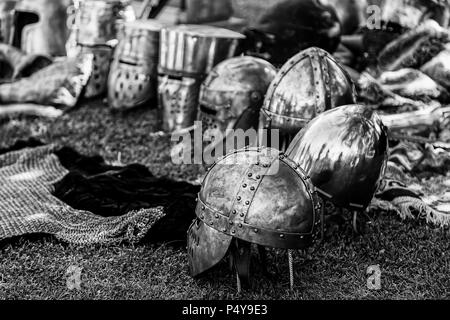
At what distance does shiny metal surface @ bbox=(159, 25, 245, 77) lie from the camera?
6.18 m

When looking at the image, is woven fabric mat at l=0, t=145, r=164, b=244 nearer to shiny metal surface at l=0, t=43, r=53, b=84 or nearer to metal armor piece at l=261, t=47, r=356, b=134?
metal armor piece at l=261, t=47, r=356, b=134

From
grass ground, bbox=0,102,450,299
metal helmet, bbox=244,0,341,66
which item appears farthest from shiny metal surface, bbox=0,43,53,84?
grass ground, bbox=0,102,450,299

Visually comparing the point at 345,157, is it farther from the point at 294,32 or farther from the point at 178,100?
the point at 294,32

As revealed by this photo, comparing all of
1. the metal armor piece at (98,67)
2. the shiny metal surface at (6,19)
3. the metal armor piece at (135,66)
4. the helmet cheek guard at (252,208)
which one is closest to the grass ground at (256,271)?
the helmet cheek guard at (252,208)

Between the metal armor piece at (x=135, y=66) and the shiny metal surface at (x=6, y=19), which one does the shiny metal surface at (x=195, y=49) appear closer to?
the metal armor piece at (x=135, y=66)

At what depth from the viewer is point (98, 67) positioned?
282 inches

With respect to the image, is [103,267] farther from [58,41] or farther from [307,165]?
[58,41]

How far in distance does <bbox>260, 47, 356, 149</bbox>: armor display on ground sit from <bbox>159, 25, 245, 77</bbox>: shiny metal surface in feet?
4.44

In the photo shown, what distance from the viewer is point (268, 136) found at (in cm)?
502

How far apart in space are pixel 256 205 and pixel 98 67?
4223 millimetres

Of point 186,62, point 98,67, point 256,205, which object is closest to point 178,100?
point 186,62

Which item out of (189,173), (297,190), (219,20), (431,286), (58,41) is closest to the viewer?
(297,190)
